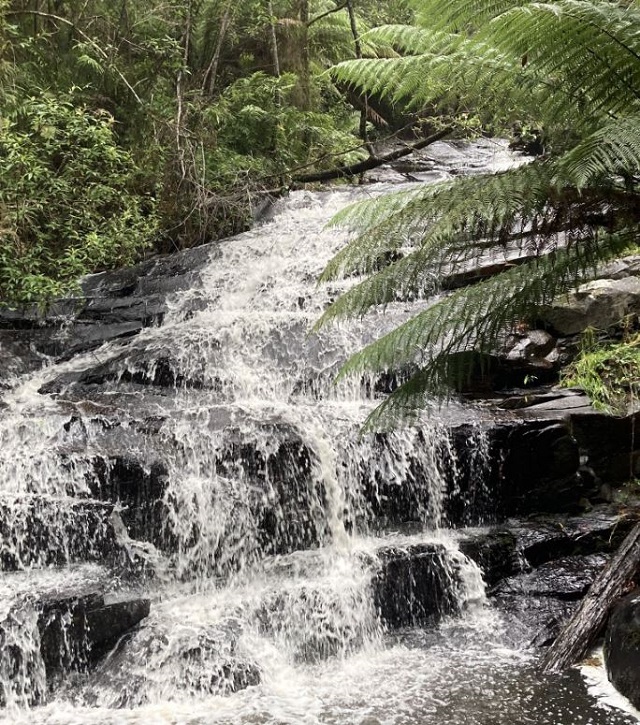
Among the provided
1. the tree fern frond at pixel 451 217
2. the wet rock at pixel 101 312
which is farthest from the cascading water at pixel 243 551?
the tree fern frond at pixel 451 217

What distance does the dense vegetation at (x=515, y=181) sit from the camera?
1.94 m

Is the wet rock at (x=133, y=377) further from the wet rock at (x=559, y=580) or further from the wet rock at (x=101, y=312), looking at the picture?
the wet rock at (x=559, y=580)

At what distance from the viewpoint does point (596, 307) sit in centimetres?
543

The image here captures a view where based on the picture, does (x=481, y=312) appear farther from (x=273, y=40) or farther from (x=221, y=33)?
(x=273, y=40)

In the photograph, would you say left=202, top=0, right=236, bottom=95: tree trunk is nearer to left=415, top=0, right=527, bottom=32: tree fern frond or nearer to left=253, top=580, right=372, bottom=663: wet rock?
left=415, top=0, right=527, bottom=32: tree fern frond

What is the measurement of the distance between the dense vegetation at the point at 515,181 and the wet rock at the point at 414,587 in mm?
1462

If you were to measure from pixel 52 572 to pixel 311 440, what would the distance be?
70.2 inches

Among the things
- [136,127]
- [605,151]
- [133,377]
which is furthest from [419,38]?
[136,127]

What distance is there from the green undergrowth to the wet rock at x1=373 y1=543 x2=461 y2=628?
1.67m

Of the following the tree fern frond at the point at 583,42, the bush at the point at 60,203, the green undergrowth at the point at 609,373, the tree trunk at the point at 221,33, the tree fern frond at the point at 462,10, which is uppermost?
the tree trunk at the point at 221,33

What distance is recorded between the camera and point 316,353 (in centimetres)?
581

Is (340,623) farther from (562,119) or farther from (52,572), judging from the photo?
(562,119)

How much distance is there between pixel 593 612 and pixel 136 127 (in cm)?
750

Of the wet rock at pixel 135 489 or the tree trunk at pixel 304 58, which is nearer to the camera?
the wet rock at pixel 135 489
